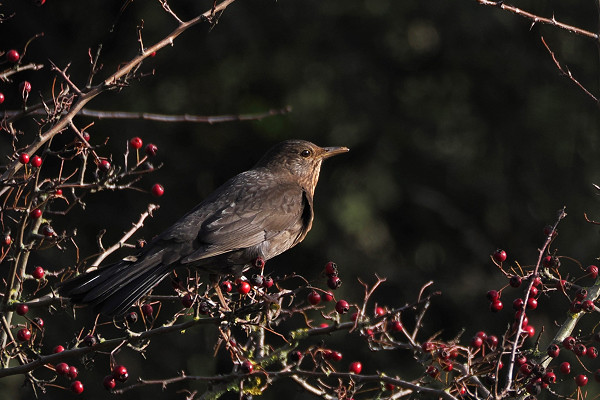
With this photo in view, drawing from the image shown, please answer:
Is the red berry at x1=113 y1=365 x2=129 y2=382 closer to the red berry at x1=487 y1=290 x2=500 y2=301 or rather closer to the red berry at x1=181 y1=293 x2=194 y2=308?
the red berry at x1=181 y1=293 x2=194 y2=308

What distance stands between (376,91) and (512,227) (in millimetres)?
1660

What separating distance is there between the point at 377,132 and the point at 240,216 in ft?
11.8

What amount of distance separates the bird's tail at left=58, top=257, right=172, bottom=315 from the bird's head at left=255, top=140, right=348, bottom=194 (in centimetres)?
184

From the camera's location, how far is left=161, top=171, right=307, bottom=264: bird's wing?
4.41 m

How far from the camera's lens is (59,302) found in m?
3.40

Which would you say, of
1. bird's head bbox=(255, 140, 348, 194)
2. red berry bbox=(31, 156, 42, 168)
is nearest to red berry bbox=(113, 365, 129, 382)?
red berry bbox=(31, 156, 42, 168)

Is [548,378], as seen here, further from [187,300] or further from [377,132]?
[377,132]

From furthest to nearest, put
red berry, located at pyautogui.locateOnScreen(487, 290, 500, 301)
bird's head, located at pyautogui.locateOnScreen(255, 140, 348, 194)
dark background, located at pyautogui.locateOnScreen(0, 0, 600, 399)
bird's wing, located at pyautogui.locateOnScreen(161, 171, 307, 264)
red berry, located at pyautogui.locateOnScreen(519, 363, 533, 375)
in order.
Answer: dark background, located at pyautogui.locateOnScreen(0, 0, 600, 399) < bird's head, located at pyautogui.locateOnScreen(255, 140, 348, 194) < bird's wing, located at pyautogui.locateOnScreen(161, 171, 307, 264) < red berry, located at pyautogui.locateOnScreen(487, 290, 500, 301) < red berry, located at pyautogui.locateOnScreen(519, 363, 533, 375)

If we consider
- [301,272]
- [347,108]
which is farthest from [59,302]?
[347,108]

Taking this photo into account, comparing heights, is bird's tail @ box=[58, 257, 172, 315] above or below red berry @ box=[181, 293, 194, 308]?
below


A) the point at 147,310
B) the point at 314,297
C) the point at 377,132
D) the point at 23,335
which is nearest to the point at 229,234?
the point at 147,310

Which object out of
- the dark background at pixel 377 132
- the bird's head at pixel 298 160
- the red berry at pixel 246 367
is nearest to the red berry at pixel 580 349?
the red berry at pixel 246 367

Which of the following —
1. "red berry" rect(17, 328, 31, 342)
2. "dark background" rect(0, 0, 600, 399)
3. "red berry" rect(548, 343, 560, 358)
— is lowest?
"dark background" rect(0, 0, 600, 399)

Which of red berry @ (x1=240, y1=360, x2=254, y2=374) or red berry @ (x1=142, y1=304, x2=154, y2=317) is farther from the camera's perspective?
red berry @ (x1=142, y1=304, x2=154, y2=317)
